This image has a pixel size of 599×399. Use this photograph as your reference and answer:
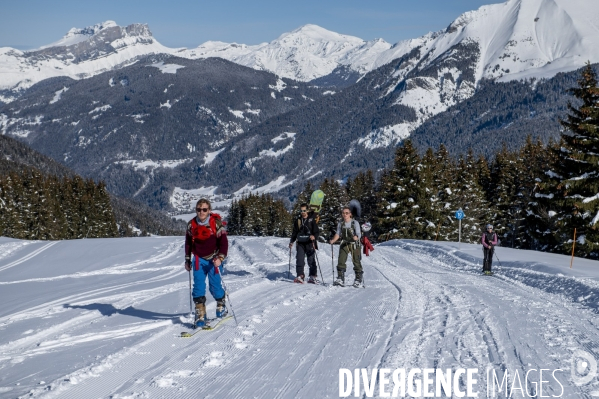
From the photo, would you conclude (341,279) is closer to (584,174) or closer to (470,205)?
(584,174)

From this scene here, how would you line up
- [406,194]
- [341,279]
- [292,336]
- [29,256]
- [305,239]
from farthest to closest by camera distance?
[406,194]
[29,256]
[305,239]
[341,279]
[292,336]

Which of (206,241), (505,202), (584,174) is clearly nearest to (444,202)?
(505,202)

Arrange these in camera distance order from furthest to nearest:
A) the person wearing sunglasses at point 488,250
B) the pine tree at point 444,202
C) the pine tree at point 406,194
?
1. the pine tree at point 444,202
2. the pine tree at point 406,194
3. the person wearing sunglasses at point 488,250

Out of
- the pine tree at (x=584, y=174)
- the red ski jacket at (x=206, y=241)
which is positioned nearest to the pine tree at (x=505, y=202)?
the pine tree at (x=584, y=174)

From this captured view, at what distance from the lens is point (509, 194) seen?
45969mm

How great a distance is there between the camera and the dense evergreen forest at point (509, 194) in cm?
2444

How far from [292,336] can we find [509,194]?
141 ft

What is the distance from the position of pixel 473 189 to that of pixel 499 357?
4176cm

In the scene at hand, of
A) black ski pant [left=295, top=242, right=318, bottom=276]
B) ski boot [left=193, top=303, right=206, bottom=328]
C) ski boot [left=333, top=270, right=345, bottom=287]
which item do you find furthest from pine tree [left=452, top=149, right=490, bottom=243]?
ski boot [left=193, top=303, right=206, bottom=328]

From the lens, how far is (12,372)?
19.8 feet

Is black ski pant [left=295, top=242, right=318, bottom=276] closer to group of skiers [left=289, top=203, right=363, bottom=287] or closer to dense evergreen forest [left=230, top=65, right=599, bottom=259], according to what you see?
group of skiers [left=289, top=203, right=363, bottom=287]

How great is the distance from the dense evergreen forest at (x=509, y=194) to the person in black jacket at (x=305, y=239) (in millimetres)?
16263

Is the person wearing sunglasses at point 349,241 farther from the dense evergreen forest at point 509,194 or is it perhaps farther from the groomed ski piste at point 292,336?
the dense evergreen forest at point 509,194

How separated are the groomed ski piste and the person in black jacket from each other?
0.57m
